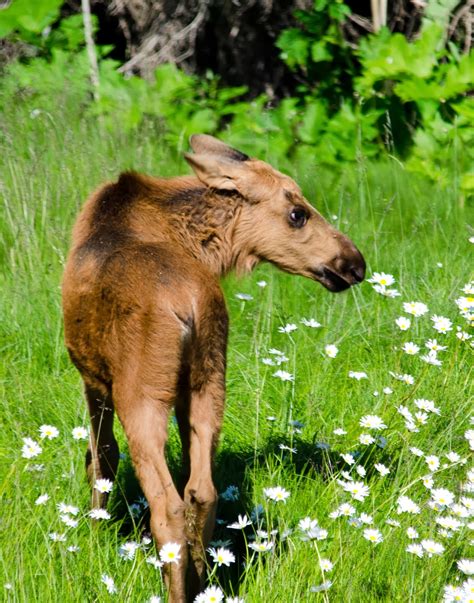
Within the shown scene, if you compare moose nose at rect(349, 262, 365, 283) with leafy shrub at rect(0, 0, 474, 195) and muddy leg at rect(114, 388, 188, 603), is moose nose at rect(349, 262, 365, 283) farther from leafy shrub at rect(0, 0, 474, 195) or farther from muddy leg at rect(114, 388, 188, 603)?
leafy shrub at rect(0, 0, 474, 195)

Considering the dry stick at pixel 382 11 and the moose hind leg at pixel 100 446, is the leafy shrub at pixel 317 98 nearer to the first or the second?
the dry stick at pixel 382 11

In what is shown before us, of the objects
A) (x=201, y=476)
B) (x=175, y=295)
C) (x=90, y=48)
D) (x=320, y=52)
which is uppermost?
(x=175, y=295)

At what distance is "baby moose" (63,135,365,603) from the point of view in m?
3.18

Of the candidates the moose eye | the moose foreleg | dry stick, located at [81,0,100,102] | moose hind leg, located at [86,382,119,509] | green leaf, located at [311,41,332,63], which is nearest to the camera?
the moose foreleg

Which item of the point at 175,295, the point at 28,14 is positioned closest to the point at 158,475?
the point at 175,295

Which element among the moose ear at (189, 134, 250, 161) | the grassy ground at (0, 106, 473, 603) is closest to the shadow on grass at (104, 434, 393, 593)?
the grassy ground at (0, 106, 473, 603)

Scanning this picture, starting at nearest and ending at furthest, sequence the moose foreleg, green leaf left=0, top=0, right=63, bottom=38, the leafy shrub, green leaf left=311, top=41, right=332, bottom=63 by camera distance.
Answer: the moose foreleg < the leafy shrub < green leaf left=0, top=0, right=63, bottom=38 < green leaf left=311, top=41, right=332, bottom=63

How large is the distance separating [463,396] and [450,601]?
1.55m

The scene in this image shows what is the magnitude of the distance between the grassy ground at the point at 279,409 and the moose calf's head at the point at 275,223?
1.81 ft

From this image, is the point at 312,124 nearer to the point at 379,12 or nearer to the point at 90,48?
the point at 379,12

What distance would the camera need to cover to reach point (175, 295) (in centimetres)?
323

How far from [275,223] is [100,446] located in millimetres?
1127

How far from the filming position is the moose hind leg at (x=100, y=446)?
3727mm

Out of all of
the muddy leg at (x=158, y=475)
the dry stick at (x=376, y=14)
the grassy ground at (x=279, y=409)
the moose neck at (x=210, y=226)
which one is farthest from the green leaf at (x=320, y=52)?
the muddy leg at (x=158, y=475)
